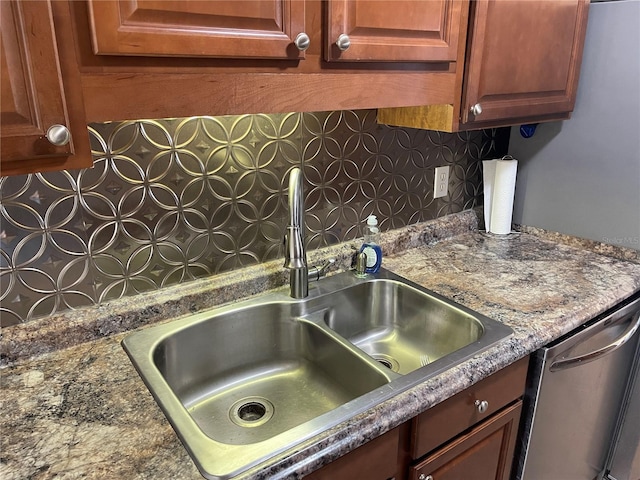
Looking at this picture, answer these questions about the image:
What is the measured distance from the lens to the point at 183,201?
1227 millimetres

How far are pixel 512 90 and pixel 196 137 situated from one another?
0.86 meters

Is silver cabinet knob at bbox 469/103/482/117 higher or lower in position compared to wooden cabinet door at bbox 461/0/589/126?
lower

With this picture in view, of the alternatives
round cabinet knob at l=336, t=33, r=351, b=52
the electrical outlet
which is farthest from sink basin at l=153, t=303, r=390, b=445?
the electrical outlet

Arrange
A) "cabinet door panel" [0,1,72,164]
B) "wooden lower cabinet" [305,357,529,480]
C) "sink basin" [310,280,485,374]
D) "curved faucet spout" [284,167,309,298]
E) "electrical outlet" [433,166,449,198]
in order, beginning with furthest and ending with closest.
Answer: "electrical outlet" [433,166,449,198], "sink basin" [310,280,485,374], "curved faucet spout" [284,167,309,298], "wooden lower cabinet" [305,357,529,480], "cabinet door panel" [0,1,72,164]

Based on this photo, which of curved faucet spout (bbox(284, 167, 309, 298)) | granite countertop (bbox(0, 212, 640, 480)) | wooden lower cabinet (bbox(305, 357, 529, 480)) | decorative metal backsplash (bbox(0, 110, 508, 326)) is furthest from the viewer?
curved faucet spout (bbox(284, 167, 309, 298))

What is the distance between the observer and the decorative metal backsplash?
3.47 ft

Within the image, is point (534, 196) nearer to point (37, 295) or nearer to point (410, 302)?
point (410, 302)

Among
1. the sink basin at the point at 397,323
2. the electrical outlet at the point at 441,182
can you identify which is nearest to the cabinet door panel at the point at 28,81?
the sink basin at the point at 397,323

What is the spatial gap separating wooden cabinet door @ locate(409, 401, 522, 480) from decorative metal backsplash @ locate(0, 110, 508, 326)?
0.67m

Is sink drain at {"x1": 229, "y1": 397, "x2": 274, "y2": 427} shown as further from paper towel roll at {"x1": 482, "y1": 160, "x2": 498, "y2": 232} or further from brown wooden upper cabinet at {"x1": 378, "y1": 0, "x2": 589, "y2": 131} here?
paper towel roll at {"x1": 482, "y1": 160, "x2": 498, "y2": 232}

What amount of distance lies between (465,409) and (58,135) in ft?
3.15

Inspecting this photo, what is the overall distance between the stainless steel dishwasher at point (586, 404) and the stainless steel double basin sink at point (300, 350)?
0.25 meters

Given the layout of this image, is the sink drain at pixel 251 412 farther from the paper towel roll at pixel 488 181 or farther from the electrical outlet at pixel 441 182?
the paper towel roll at pixel 488 181

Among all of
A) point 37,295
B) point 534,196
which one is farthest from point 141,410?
point 534,196
